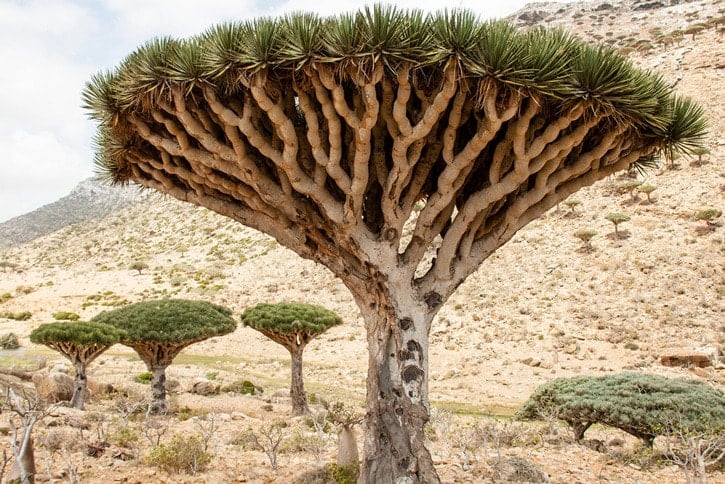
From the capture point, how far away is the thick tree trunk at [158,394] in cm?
1232

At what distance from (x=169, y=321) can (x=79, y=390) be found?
264cm

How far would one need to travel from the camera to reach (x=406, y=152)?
528cm

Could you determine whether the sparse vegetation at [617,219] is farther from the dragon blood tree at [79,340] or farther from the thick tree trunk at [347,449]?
the thick tree trunk at [347,449]

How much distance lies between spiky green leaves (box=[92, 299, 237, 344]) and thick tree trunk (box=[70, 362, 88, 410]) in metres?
1.11

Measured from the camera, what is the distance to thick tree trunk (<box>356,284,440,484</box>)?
16.5ft

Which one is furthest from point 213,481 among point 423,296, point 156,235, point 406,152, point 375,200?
point 156,235

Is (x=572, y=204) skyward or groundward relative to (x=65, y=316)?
skyward

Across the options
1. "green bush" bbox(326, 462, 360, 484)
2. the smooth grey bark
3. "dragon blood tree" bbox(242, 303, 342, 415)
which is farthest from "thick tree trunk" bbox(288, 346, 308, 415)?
the smooth grey bark

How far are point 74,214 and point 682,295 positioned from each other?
6668 cm

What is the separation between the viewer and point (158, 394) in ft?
41.6

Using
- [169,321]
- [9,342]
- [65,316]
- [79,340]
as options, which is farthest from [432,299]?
[65,316]

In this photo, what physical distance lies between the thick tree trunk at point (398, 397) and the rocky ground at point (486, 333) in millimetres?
1588

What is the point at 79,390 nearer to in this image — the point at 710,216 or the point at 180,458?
the point at 180,458

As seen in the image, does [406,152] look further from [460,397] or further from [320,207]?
[460,397]
